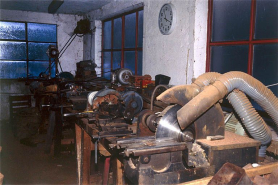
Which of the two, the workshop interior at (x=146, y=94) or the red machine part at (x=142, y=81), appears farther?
the red machine part at (x=142, y=81)

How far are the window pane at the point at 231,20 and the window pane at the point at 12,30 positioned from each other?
558 centimetres

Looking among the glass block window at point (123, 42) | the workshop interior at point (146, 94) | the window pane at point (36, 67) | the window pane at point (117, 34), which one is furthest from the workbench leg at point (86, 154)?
the window pane at point (36, 67)

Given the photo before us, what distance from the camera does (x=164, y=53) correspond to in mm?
3820

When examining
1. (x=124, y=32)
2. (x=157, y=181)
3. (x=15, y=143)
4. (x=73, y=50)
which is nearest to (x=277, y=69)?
(x=157, y=181)

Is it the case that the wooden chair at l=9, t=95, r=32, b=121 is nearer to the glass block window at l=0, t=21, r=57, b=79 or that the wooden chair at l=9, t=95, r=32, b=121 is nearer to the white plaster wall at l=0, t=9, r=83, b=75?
the glass block window at l=0, t=21, r=57, b=79

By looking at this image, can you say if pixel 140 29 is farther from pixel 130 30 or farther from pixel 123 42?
pixel 123 42

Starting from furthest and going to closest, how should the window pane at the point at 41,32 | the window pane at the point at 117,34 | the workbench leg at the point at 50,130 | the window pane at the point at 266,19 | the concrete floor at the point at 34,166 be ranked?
1. the window pane at the point at 41,32
2. the window pane at the point at 117,34
3. the workbench leg at the point at 50,130
4. the concrete floor at the point at 34,166
5. the window pane at the point at 266,19

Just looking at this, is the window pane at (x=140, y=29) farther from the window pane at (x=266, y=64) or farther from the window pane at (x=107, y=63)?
the window pane at (x=266, y=64)

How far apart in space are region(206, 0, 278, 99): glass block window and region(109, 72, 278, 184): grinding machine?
3.15 feet

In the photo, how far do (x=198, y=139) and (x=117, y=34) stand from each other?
15.3ft

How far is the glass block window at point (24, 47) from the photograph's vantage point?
6863mm

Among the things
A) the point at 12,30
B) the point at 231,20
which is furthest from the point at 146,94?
the point at 12,30

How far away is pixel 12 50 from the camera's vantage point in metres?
6.93

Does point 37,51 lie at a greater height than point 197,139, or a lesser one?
greater
